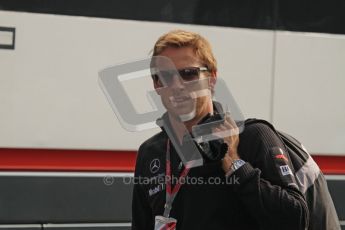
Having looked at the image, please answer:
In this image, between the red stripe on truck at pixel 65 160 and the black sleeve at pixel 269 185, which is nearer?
the black sleeve at pixel 269 185

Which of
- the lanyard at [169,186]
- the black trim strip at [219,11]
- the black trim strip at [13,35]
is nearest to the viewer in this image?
the lanyard at [169,186]

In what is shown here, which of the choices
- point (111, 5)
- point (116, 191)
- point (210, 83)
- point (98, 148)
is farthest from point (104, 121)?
point (210, 83)

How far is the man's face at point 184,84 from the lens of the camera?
6.25 feet

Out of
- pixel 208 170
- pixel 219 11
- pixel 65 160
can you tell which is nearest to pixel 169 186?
pixel 208 170

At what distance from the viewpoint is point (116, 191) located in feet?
10.3

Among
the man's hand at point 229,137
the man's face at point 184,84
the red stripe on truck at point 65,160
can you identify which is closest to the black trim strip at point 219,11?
the red stripe on truck at point 65,160

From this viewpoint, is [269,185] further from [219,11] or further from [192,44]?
[219,11]

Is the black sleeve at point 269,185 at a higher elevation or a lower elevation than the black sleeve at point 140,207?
higher

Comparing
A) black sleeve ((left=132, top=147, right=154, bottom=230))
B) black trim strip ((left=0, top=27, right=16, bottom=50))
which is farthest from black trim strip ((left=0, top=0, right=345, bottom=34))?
black sleeve ((left=132, top=147, right=154, bottom=230))

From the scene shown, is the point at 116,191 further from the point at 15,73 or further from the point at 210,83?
the point at 210,83

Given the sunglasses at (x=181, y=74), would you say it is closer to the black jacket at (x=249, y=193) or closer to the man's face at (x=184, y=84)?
the man's face at (x=184, y=84)

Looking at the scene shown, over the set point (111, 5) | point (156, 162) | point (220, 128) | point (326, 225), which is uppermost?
point (111, 5)

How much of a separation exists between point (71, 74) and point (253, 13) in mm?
1048

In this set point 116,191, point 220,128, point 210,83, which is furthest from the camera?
point 116,191
